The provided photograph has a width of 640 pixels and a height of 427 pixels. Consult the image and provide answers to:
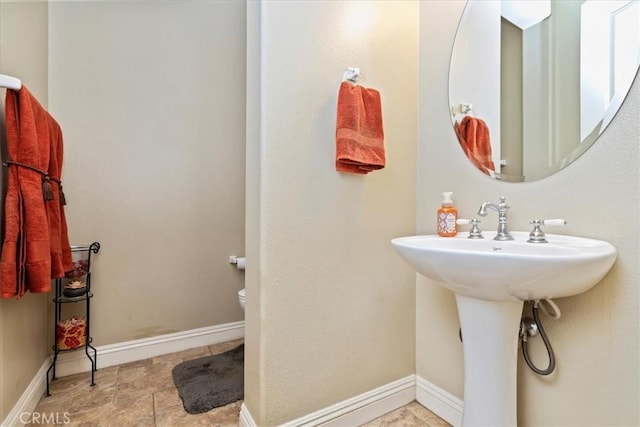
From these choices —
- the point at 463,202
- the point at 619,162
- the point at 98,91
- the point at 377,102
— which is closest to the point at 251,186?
the point at 377,102

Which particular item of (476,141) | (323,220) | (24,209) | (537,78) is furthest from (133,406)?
(537,78)

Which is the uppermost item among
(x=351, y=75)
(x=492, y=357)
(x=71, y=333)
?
(x=351, y=75)

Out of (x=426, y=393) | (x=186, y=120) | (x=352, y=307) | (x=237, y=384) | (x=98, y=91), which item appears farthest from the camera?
(x=186, y=120)

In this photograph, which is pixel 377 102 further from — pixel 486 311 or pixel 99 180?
pixel 99 180

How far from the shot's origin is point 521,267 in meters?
0.77

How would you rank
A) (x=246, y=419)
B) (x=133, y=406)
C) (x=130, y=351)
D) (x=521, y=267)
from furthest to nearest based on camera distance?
(x=130, y=351)
(x=133, y=406)
(x=246, y=419)
(x=521, y=267)

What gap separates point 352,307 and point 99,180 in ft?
5.47

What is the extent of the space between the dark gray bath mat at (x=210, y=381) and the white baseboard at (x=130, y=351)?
0.22 metres

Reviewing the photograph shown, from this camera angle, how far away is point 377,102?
1333 millimetres

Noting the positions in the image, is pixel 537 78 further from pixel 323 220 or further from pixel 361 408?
pixel 361 408

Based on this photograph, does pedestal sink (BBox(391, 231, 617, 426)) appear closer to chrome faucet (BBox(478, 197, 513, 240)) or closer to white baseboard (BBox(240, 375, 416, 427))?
chrome faucet (BBox(478, 197, 513, 240))

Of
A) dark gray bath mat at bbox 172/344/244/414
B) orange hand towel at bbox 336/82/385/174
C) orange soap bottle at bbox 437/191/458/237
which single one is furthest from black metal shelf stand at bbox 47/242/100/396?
orange soap bottle at bbox 437/191/458/237

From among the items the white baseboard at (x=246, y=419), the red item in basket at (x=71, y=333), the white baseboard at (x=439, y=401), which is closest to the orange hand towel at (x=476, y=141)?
the white baseboard at (x=439, y=401)

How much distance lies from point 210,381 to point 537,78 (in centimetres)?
205
